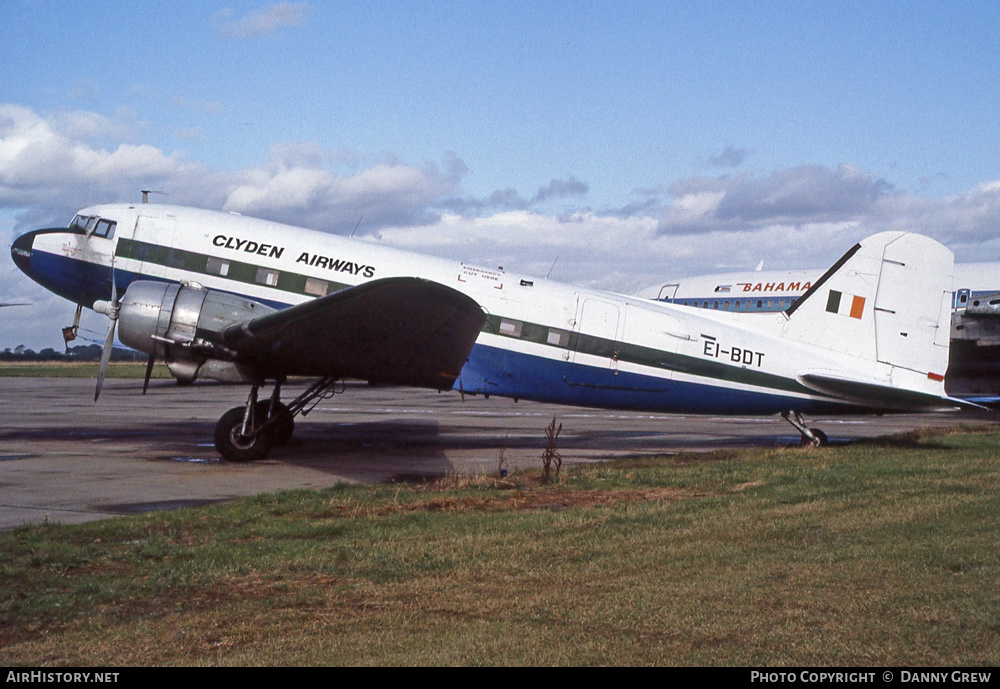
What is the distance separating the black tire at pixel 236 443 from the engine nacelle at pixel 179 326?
94 cm

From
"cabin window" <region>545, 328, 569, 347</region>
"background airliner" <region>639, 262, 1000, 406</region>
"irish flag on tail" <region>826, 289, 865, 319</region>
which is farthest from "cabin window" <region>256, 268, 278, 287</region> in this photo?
"background airliner" <region>639, 262, 1000, 406</region>

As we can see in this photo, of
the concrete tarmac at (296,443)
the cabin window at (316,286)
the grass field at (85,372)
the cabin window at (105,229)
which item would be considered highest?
the cabin window at (105,229)

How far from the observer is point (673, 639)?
526 centimetres

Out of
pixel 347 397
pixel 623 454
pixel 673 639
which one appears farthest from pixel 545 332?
pixel 347 397

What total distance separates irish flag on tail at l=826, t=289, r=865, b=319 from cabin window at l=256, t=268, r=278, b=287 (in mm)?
9708

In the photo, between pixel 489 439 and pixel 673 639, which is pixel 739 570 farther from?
pixel 489 439

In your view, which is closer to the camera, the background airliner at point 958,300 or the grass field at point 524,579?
the grass field at point 524,579

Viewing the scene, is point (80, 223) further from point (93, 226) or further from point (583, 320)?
point (583, 320)

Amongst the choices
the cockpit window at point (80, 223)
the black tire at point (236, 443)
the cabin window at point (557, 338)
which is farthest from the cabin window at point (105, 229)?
the cabin window at point (557, 338)

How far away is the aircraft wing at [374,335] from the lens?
1102 cm

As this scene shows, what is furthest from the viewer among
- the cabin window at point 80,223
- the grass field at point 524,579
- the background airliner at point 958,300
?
the background airliner at point 958,300

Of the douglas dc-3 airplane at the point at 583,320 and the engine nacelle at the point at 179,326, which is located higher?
the douglas dc-3 airplane at the point at 583,320

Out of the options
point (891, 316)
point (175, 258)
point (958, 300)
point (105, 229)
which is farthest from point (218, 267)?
point (958, 300)

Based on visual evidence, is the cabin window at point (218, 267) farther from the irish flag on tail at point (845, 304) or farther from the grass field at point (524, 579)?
the irish flag on tail at point (845, 304)
